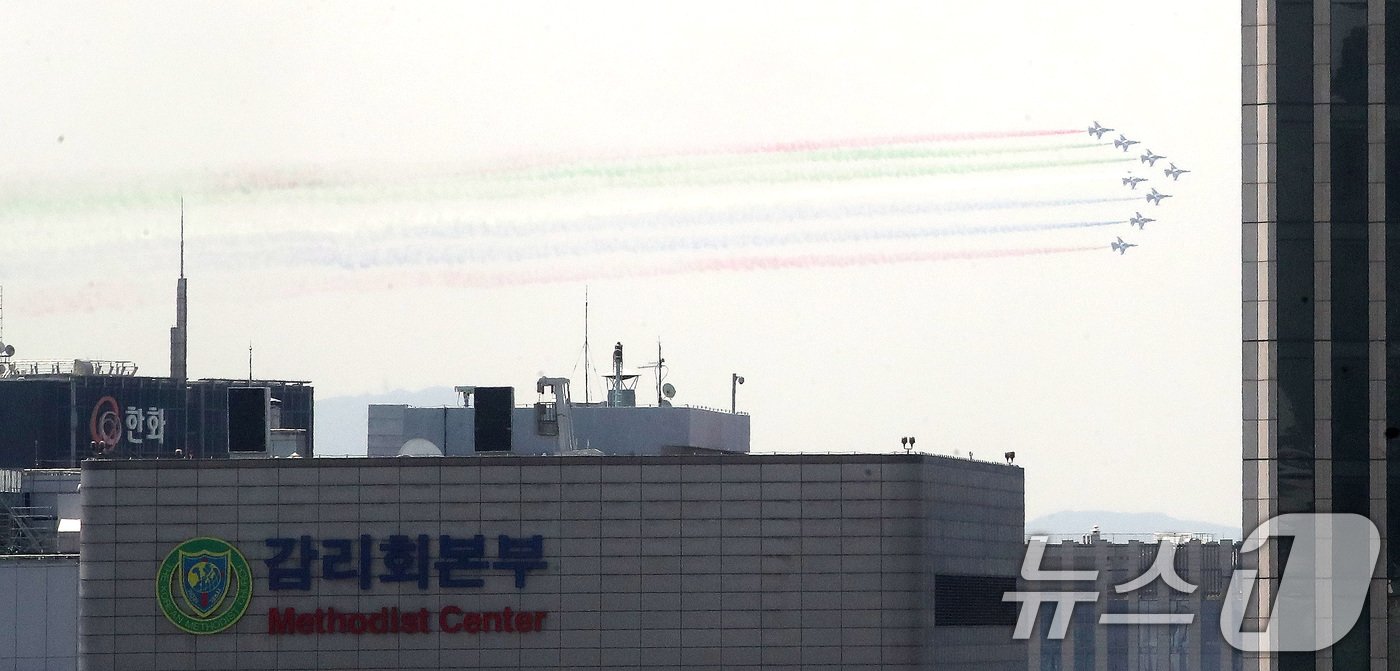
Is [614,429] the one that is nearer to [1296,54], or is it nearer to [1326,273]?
[1326,273]

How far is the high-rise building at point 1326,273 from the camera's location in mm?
88125

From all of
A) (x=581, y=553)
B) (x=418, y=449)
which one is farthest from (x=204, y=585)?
(x=418, y=449)

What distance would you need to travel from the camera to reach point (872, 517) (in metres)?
99.0

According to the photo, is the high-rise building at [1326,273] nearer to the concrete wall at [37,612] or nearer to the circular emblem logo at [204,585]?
the circular emblem logo at [204,585]

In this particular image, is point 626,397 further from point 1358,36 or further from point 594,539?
point 1358,36

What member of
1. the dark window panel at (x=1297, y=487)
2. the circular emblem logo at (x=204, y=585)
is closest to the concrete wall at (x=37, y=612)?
the circular emblem logo at (x=204, y=585)

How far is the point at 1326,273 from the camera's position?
88.5 m

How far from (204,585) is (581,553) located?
1634cm

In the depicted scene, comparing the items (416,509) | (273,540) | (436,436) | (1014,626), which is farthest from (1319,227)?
(436,436)

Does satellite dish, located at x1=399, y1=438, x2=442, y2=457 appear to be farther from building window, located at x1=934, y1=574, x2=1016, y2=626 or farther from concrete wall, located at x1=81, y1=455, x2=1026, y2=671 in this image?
building window, located at x1=934, y1=574, x2=1016, y2=626

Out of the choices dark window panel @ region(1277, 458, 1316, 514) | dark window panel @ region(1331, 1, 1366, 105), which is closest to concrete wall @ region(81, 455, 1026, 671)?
dark window panel @ region(1277, 458, 1316, 514)

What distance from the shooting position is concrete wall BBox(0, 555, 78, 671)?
12462 centimetres

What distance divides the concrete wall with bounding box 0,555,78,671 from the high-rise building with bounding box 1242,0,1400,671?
2609 inches

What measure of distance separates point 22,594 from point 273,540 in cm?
3169
